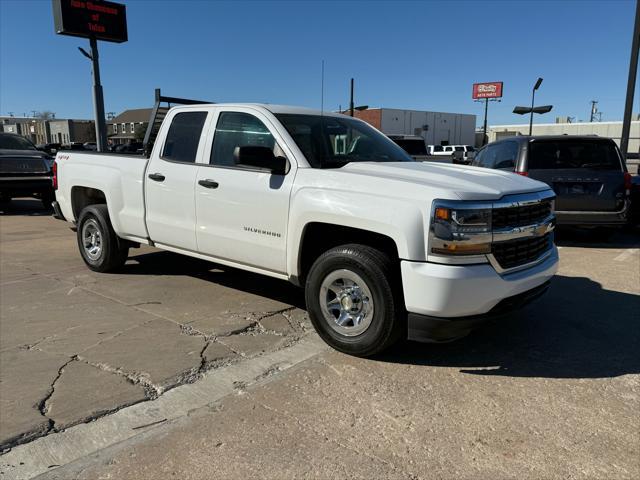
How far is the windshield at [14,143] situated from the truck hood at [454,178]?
1248 cm

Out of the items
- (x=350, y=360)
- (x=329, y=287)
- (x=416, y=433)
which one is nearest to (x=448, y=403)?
(x=416, y=433)

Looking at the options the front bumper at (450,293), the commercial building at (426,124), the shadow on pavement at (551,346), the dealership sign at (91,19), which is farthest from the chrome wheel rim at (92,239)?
the commercial building at (426,124)

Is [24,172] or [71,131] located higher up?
[71,131]

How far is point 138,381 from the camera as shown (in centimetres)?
355

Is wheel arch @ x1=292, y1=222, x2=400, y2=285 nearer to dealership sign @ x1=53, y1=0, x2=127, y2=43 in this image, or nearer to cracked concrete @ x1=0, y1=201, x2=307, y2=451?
cracked concrete @ x1=0, y1=201, x2=307, y2=451

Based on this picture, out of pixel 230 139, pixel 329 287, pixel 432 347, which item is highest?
pixel 230 139

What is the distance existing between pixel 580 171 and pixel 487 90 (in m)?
64.2

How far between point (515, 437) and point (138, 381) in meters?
2.47

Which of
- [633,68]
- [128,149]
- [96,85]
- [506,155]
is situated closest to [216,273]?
[506,155]

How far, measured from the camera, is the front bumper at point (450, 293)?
3355mm

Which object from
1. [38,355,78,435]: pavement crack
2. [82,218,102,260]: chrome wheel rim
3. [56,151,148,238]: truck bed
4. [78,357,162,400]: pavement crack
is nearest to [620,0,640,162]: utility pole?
[56,151,148,238]: truck bed

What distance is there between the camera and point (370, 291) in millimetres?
3727

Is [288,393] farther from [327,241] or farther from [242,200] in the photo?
[242,200]

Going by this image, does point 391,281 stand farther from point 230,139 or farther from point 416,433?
point 230,139
